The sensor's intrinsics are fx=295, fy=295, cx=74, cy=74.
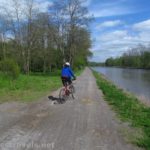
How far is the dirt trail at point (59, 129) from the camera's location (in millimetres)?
6391

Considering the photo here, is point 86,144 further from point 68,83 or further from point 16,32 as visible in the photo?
point 16,32

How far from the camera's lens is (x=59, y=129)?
26.1ft

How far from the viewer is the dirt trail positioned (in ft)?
21.0

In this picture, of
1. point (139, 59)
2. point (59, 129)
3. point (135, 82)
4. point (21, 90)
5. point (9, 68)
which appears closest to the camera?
point (59, 129)

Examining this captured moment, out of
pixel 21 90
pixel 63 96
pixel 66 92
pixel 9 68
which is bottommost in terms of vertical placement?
pixel 21 90

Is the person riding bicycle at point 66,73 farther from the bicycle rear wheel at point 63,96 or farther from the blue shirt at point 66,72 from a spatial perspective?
the bicycle rear wheel at point 63,96

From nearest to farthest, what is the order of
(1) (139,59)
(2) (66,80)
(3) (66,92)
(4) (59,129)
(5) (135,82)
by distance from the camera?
(4) (59,129) < (2) (66,80) < (3) (66,92) < (5) (135,82) < (1) (139,59)

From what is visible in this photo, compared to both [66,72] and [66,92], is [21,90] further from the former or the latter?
[66,72]

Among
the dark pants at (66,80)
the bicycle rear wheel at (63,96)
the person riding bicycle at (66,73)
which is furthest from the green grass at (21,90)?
the person riding bicycle at (66,73)

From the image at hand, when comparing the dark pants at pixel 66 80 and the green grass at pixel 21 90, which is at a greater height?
the dark pants at pixel 66 80

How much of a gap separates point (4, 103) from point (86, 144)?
7484mm

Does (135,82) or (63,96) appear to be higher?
(63,96)

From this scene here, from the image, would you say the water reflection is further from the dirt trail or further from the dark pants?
the dirt trail

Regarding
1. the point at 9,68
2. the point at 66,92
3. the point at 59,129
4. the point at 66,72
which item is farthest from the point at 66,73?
the point at 9,68
